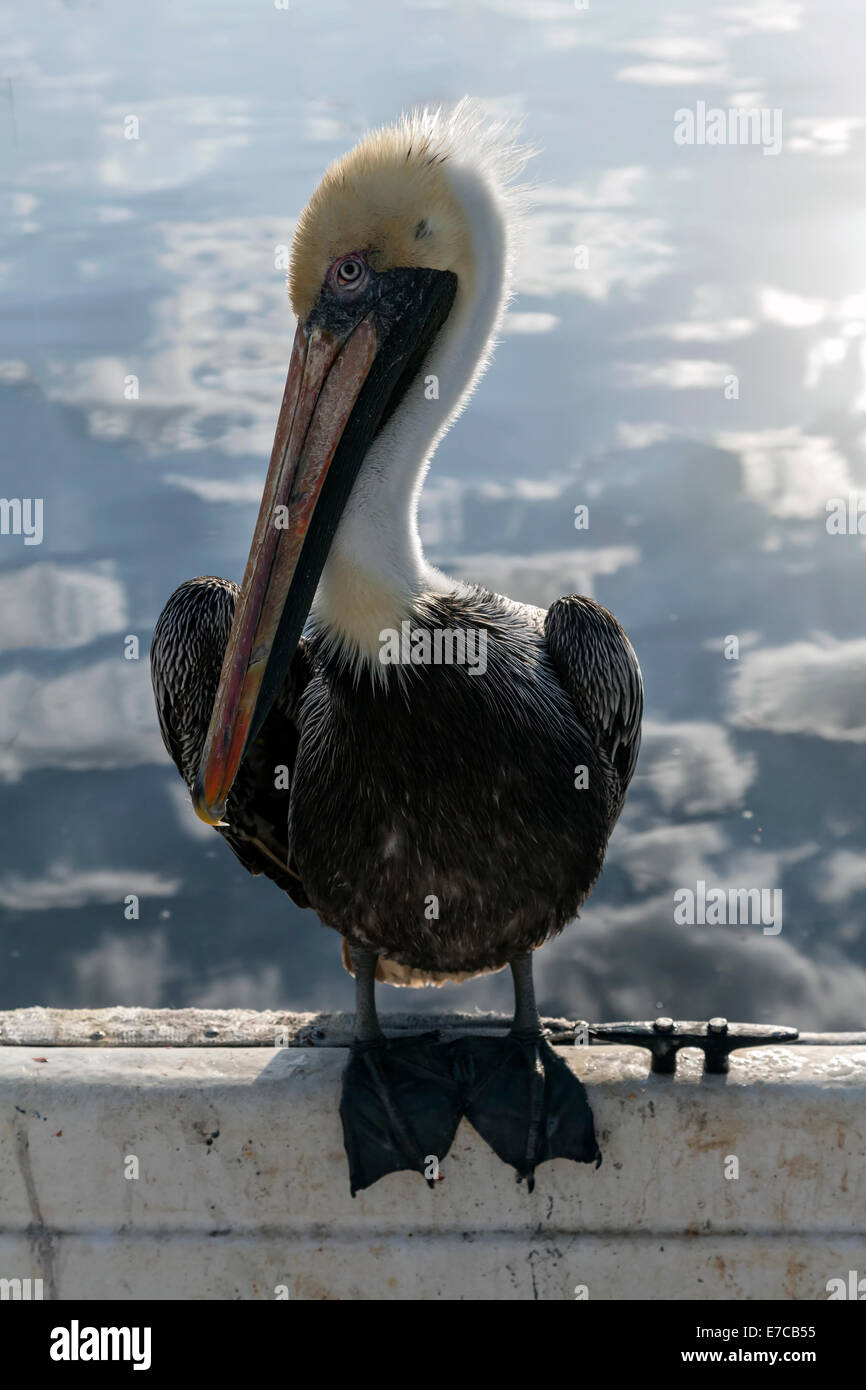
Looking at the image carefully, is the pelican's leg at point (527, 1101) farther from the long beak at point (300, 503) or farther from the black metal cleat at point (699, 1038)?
the long beak at point (300, 503)

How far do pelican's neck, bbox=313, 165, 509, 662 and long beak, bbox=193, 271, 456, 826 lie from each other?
5 centimetres

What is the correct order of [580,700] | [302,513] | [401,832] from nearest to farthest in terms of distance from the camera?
[302,513], [401,832], [580,700]

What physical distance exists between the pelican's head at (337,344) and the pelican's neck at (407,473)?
0.03 m

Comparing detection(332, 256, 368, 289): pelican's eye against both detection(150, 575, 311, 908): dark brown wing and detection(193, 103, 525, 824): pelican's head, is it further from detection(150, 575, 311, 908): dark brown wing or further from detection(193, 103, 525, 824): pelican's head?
detection(150, 575, 311, 908): dark brown wing

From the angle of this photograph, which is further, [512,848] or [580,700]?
[580,700]

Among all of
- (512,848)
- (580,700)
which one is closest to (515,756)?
(512,848)

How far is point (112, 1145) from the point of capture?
9.20ft

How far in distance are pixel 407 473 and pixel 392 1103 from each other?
1359 mm

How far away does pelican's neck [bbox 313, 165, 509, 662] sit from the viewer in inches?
105

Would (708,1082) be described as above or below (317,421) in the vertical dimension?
below

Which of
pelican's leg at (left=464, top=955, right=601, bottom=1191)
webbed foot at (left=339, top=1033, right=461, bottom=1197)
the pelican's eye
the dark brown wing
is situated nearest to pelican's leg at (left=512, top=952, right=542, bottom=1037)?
pelican's leg at (left=464, top=955, right=601, bottom=1191)

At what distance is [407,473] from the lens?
2.74 meters

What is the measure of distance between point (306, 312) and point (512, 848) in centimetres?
123
